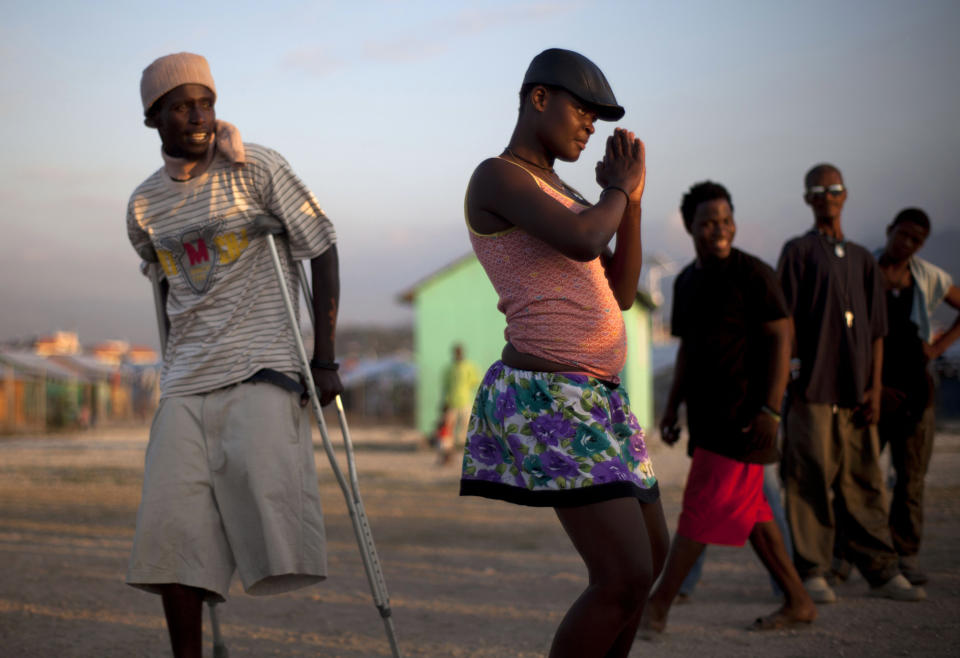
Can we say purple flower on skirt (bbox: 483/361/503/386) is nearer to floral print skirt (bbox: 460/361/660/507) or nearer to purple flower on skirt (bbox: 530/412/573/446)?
floral print skirt (bbox: 460/361/660/507)

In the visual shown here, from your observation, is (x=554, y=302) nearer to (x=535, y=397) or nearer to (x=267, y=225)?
(x=535, y=397)

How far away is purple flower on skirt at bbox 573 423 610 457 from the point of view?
258 centimetres

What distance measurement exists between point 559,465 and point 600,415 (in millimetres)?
191

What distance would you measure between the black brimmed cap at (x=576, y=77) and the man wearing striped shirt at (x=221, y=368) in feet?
4.01

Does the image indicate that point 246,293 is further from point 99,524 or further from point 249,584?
point 99,524

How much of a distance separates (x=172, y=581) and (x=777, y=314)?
9.85 ft

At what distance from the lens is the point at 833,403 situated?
543cm

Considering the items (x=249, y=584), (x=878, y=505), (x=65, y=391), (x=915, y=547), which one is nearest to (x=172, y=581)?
(x=249, y=584)

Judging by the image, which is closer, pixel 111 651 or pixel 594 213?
pixel 594 213

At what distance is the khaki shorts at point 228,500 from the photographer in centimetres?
325

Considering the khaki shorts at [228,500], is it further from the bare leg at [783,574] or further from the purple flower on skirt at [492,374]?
the bare leg at [783,574]

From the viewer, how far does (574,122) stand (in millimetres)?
2742

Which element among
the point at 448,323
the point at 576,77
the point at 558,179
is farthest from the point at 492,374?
the point at 448,323

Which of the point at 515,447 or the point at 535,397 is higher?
the point at 535,397
